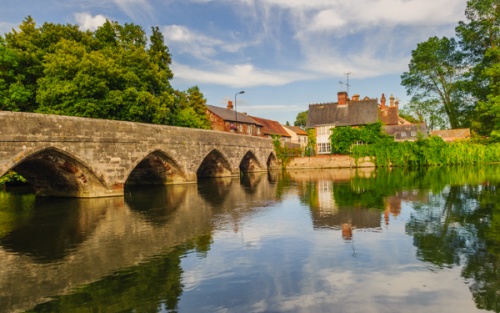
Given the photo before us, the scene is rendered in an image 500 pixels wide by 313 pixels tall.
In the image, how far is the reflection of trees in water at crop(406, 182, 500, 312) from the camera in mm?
6666

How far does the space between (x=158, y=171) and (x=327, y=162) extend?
2857 centimetres

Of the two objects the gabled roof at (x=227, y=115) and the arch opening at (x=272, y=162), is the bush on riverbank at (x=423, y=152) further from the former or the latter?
the gabled roof at (x=227, y=115)

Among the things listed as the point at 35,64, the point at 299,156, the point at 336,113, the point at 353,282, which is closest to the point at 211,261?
the point at 353,282

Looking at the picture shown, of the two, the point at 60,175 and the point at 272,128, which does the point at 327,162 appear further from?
the point at 60,175

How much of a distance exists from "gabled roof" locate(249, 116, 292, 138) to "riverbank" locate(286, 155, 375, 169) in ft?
70.7

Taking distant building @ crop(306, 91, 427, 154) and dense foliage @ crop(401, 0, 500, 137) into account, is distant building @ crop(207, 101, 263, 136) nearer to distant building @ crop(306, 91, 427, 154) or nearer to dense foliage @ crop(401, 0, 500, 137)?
distant building @ crop(306, 91, 427, 154)

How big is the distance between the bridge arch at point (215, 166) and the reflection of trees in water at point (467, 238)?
22.8m

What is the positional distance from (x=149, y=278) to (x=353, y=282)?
3.98m

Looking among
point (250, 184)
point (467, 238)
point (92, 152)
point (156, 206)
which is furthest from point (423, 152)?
point (467, 238)

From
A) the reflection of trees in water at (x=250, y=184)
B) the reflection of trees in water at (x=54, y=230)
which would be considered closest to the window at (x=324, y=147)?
the reflection of trees in water at (x=250, y=184)

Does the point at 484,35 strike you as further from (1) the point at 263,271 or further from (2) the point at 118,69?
(1) the point at 263,271

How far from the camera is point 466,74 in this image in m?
53.1

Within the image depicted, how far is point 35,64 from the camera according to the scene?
31.3 m

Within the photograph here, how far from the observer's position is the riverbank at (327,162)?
165ft
